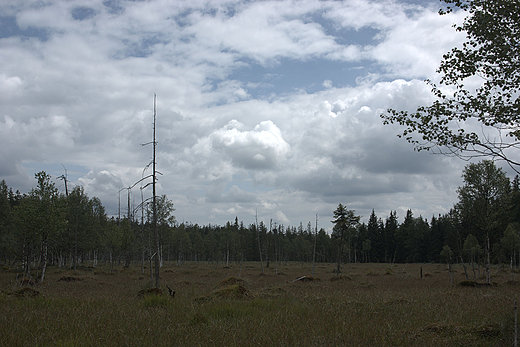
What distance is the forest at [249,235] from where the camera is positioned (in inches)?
961

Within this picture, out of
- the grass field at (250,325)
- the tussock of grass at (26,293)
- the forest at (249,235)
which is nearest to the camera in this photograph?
the grass field at (250,325)

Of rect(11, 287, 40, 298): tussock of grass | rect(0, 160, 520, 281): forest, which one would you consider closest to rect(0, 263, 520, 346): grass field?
rect(11, 287, 40, 298): tussock of grass

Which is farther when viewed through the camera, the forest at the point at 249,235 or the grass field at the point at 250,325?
the forest at the point at 249,235

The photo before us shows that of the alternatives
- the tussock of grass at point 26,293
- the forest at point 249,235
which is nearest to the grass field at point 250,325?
the tussock of grass at point 26,293

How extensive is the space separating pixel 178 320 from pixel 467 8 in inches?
453

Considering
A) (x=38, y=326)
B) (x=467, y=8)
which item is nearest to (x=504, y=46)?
(x=467, y=8)

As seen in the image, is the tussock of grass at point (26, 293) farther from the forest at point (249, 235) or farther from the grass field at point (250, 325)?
the forest at point (249, 235)

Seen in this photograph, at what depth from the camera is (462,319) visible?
32.2ft

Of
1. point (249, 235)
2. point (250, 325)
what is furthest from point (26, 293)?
point (249, 235)

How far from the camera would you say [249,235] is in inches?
4358

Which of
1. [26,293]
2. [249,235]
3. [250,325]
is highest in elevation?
[250,325]

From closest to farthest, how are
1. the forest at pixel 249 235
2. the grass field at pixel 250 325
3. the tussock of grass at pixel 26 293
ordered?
the grass field at pixel 250 325 < the tussock of grass at pixel 26 293 < the forest at pixel 249 235

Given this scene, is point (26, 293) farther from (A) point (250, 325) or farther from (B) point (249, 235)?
(B) point (249, 235)

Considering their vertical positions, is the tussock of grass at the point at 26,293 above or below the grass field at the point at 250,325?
below
